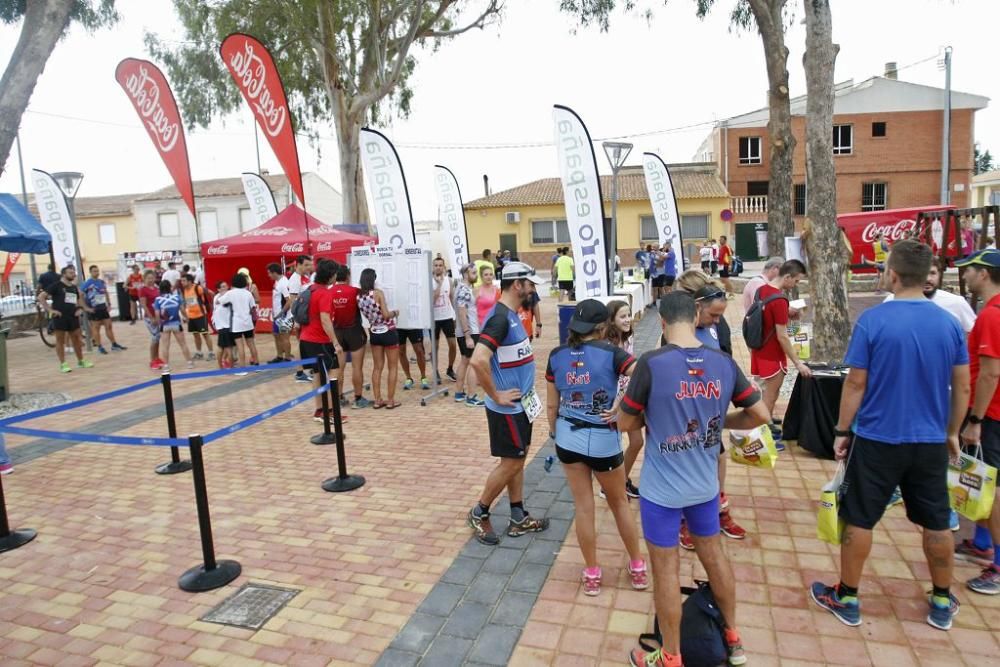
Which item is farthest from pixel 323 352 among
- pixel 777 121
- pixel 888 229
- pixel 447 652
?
pixel 888 229

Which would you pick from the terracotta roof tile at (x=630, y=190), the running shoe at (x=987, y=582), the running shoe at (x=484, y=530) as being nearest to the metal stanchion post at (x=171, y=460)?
the running shoe at (x=484, y=530)

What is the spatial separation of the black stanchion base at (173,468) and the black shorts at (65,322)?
7.06 m

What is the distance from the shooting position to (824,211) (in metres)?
8.06

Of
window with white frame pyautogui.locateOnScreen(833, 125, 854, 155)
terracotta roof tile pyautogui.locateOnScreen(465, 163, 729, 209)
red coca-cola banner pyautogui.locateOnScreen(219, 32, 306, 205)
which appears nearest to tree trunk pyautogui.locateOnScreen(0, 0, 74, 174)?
red coca-cola banner pyautogui.locateOnScreen(219, 32, 306, 205)

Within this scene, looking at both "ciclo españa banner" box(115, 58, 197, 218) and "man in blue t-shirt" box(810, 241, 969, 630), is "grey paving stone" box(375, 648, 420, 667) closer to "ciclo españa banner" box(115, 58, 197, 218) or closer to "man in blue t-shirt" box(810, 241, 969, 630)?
"man in blue t-shirt" box(810, 241, 969, 630)

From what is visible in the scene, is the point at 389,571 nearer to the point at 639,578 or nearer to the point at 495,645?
the point at 495,645

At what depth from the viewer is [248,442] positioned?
7090mm

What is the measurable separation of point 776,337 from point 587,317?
→ 2.91 metres

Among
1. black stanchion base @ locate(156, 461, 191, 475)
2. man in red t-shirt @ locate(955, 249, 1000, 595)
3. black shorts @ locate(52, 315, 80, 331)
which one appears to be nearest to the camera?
man in red t-shirt @ locate(955, 249, 1000, 595)

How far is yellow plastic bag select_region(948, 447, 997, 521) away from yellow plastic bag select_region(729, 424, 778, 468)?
0.89 m

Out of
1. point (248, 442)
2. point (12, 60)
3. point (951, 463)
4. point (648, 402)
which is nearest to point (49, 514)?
point (248, 442)

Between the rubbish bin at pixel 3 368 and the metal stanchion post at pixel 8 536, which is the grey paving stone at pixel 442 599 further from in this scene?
the rubbish bin at pixel 3 368

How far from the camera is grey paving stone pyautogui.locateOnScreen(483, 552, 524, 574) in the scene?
3.94 metres

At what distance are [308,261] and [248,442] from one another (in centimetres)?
423
